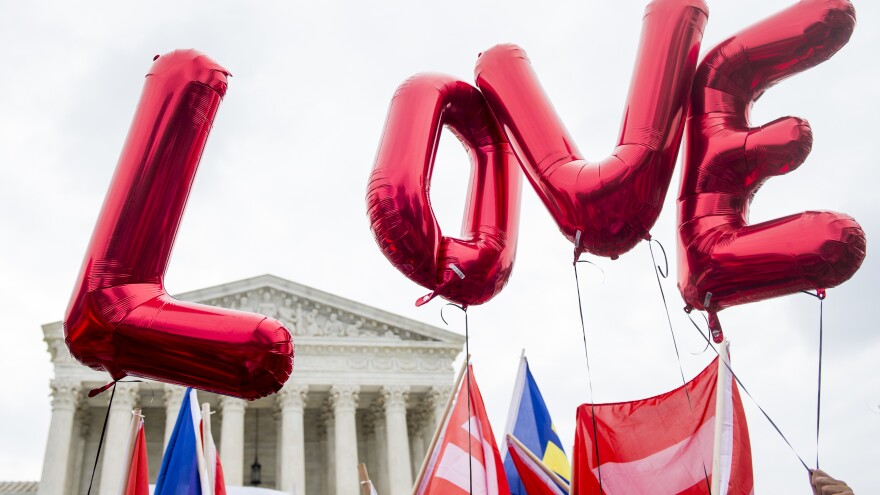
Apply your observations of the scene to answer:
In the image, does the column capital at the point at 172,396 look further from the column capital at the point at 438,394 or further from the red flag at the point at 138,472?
the red flag at the point at 138,472

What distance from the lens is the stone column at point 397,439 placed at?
33.0 meters

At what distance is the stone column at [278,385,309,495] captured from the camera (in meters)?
32.7

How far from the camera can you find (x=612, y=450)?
802 cm

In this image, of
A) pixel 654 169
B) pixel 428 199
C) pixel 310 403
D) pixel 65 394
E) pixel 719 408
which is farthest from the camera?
pixel 310 403

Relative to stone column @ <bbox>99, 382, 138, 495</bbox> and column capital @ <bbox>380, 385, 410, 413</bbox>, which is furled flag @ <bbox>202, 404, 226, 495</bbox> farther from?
column capital @ <bbox>380, 385, 410, 413</bbox>

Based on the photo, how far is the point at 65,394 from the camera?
33.2m

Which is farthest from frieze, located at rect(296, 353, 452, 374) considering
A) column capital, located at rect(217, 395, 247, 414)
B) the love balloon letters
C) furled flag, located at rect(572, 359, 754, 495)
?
the love balloon letters

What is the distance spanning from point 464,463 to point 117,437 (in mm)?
27640

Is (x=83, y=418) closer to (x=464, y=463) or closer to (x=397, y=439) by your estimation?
(x=397, y=439)

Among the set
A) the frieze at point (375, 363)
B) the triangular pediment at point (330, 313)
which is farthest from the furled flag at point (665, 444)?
the triangular pediment at point (330, 313)

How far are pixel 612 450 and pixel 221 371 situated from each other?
490 centimetres

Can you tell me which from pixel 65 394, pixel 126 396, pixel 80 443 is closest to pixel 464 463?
pixel 126 396

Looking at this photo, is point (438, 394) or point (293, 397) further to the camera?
point (438, 394)

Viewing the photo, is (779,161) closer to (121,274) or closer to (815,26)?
(815,26)
